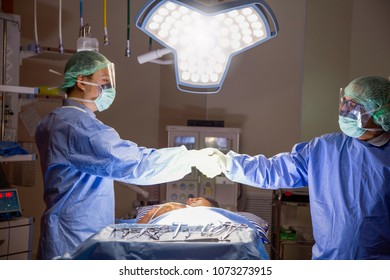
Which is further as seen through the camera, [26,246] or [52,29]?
[52,29]

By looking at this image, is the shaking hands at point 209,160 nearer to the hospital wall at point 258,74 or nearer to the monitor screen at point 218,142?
the monitor screen at point 218,142

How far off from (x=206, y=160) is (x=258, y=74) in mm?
2516

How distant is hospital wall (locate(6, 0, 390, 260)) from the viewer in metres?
3.97

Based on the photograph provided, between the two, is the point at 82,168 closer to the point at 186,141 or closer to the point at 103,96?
the point at 103,96

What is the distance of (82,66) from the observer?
1.87 m

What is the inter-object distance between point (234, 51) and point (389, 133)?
0.70 m

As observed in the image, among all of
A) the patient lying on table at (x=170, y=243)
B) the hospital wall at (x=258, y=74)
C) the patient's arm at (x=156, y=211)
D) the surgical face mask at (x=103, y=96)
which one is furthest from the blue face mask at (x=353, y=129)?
the hospital wall at (x=258, y=74)

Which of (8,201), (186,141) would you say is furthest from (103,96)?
(186,141)

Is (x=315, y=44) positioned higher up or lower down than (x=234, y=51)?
higher up

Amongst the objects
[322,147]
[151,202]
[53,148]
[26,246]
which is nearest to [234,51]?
[322,147]

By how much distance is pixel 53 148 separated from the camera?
68.2 inches

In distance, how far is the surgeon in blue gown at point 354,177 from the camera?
1.63 m
